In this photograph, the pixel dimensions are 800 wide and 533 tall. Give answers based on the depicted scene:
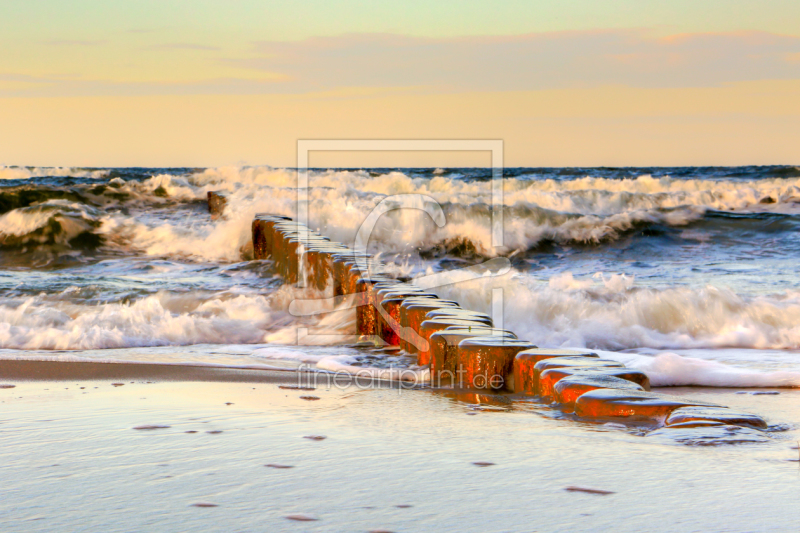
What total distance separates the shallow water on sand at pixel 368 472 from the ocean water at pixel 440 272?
1.86 meters

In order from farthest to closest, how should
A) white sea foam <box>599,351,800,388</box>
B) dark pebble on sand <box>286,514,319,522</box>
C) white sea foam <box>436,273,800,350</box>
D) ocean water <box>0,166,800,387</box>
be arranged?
white sea foam <box>436,273,800,350</box>
ocean water <box>0,166,800,387</box>
white sea foam <box>599,351,800,388</box>
dark pebble on sand <box>286,514,319,522</box>

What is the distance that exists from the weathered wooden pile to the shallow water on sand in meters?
0.16

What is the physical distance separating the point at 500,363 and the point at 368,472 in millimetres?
1632

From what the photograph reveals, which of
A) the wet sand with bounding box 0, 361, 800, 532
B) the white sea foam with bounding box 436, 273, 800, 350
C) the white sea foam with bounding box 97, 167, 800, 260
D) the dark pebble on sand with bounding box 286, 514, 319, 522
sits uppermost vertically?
the white sea foam with bounding box 97, 167, 800, 260

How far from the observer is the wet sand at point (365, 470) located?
1.76 metres

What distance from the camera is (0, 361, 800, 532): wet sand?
1.76m

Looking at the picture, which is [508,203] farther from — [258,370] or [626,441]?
[626,441]

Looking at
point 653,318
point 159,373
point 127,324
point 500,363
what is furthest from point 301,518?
point 653,318

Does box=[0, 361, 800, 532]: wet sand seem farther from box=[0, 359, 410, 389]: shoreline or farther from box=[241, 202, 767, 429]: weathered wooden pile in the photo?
box=[0, 359, 410, 389]: shoreline

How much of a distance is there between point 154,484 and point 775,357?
469 centimetres

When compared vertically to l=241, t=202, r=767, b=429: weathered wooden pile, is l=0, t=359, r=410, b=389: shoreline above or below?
below

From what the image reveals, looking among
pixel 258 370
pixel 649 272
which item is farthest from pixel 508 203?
pixel 258 370

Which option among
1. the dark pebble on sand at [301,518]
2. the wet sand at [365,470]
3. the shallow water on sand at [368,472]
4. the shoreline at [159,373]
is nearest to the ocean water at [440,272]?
the shoreline at [159,373]
